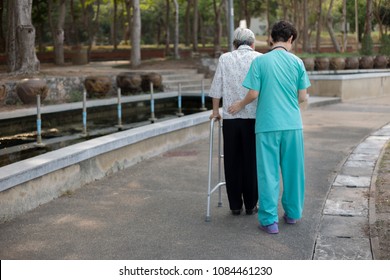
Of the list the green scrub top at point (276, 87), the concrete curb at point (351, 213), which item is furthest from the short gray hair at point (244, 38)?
→ the concrete curb at point (351, 213)

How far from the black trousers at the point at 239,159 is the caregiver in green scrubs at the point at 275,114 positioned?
416 mm

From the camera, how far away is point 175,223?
6.55 metres

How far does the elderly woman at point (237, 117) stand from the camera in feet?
21.3

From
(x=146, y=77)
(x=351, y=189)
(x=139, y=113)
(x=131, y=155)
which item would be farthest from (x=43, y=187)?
(x=146, y=77)

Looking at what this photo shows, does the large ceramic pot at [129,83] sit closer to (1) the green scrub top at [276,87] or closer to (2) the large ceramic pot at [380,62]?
(1) the green scrub top at [276,87]

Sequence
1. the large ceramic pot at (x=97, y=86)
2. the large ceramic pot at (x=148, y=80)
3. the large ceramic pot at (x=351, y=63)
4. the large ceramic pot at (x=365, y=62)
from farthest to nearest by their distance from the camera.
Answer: the large ceramic pot at (x=365, y=62), the large ceramic pot at (x=351, y=63), the large ceramic pot at (x=148, y=80), the large ceramic pot at (x=97, y=86)

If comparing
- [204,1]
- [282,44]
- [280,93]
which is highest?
[204,1]

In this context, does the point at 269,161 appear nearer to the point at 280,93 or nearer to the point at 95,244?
the point at 280,93

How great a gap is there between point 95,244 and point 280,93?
2.17 meters

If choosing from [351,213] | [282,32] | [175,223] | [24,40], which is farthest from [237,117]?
[24,40]

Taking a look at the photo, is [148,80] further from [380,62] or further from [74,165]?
[380,62]

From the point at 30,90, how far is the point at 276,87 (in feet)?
35.3

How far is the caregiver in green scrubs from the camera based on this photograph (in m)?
5.98

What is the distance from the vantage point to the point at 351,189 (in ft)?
→ 25.9
